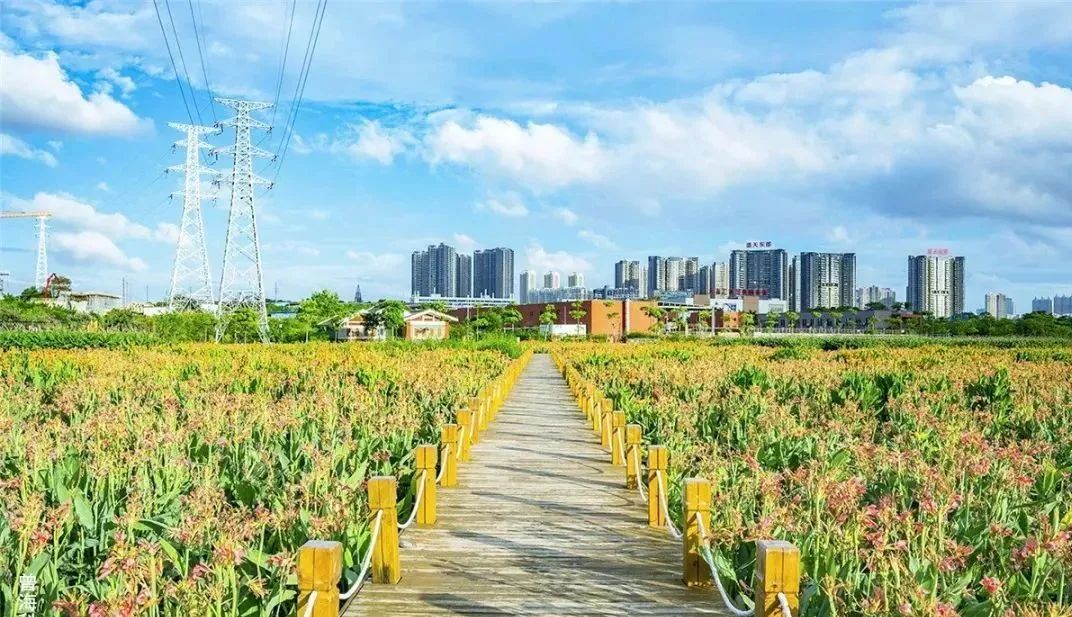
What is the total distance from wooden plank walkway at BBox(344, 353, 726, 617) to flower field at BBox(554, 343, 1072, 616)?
0.52m

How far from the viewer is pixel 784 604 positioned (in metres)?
3.60

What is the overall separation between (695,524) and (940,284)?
208 metres

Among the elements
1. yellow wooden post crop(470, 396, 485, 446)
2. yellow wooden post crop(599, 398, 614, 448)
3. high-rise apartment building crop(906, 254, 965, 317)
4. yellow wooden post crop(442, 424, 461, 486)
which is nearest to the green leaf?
yellow wooden post crop(442, 424, 461, 486)

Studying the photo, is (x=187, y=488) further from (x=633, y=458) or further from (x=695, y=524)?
(x=695, y=524)

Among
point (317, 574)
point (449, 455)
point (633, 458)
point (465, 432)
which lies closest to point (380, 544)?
point (317, 574)

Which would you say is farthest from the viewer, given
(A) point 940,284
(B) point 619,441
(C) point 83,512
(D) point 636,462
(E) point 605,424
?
(A) point 940,284

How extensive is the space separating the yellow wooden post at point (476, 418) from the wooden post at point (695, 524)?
21.1ft

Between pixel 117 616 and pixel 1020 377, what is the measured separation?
20491 mm

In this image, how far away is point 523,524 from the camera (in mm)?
6941

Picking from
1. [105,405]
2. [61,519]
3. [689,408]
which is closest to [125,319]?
[105,405]

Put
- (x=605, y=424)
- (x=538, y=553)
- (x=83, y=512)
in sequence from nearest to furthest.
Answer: (x=83, y=512)
(x=538, y=553)
(x=605, y=424)

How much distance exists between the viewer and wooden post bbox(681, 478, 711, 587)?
17.2 ft

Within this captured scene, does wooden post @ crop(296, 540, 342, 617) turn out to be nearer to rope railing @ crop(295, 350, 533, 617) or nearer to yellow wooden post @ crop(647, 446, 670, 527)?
rope railing @ crop(295, 350, 533, 617)

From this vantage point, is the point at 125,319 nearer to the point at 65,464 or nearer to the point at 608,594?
the point at 65,464
